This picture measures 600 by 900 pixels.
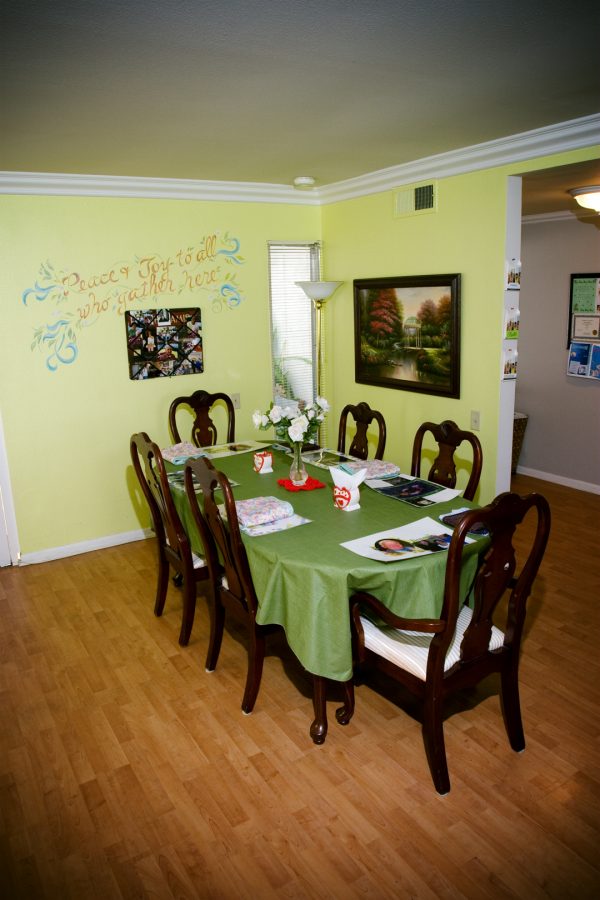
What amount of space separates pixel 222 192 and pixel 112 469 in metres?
2.08

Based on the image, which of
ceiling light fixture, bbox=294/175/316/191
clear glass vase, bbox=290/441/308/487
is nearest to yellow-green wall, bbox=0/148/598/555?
ceiling light fixture, bbox=294/175/316/191

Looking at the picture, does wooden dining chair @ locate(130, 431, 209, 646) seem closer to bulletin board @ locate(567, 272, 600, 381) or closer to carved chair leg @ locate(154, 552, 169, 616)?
carved chair leg @ locate(154, 552, 169, 616)

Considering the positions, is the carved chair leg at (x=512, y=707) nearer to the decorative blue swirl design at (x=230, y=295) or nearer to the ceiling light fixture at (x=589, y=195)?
the ceiling light fixture at (x=589, y=195)

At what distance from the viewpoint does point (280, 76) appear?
240 cm

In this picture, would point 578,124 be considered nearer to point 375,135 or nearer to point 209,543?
point 375,135

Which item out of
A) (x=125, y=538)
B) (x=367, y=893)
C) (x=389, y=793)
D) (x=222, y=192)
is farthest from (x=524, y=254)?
(x=367, y=893)

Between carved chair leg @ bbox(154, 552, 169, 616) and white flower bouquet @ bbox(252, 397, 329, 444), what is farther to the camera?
carved chair leg @ bbox(154, 552, 169, 616)

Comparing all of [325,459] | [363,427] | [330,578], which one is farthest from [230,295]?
[330,578]

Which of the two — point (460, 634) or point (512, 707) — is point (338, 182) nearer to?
point (460, 634)

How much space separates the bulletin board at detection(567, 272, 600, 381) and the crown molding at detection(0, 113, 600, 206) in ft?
6.84

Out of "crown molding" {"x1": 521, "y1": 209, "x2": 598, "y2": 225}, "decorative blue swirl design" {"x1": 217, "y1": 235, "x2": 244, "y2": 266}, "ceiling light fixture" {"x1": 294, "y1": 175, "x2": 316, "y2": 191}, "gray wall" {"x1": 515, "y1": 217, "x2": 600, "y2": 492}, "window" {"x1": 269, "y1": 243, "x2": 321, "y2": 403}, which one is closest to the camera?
"ceiling light fixture" {"x1": 294, "y1": 175, "x2": 316, "y2": 191}

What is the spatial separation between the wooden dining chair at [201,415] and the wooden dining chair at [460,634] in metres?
2.40

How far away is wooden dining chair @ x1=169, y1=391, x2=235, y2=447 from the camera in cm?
463

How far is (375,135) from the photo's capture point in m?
3.35
